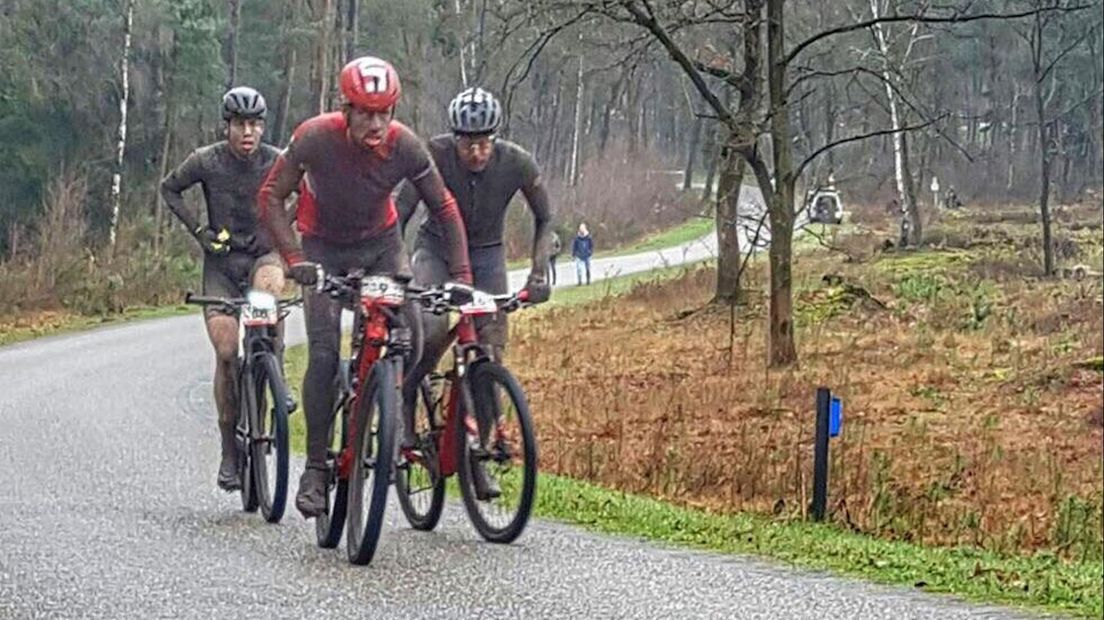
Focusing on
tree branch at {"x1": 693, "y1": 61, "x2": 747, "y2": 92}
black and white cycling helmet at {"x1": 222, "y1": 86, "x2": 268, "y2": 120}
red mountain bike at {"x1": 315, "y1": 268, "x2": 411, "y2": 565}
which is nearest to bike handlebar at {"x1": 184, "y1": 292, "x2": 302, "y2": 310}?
black and white cycling helmet at {"x1": 222, "y1": 86, "x2": 268, "y2": 120}

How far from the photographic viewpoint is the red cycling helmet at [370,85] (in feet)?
26.2

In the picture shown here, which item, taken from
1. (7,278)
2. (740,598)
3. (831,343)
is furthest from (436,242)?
(7,278)

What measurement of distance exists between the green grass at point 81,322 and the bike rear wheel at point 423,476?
1950 centimetres

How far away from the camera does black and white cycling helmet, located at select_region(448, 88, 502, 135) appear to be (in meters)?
8.98

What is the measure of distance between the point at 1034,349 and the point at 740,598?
64.9ft

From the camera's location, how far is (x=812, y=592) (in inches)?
306

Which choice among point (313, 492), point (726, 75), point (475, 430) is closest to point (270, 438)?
point (313, 492)

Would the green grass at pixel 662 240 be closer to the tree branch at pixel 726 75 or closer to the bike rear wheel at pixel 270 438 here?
the tree branch at pixel 726 75

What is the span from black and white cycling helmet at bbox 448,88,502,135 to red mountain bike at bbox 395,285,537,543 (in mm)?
837

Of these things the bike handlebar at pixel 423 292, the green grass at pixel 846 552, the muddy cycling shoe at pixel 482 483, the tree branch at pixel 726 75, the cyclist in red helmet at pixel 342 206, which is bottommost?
the green grass at pixel 846 552

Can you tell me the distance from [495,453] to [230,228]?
84.5 inches

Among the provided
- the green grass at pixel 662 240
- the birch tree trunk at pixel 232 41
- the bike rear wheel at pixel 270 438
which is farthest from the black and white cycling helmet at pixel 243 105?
the green grass at pixel 662 240

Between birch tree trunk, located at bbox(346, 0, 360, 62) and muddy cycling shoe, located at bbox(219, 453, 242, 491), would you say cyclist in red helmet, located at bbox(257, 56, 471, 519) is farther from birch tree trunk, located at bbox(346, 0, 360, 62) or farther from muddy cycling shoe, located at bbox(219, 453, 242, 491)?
birch tree trunk, located at bbox(346, 0, 360, 62)

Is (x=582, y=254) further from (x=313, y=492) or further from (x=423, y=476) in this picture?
(x=313, y=492)
